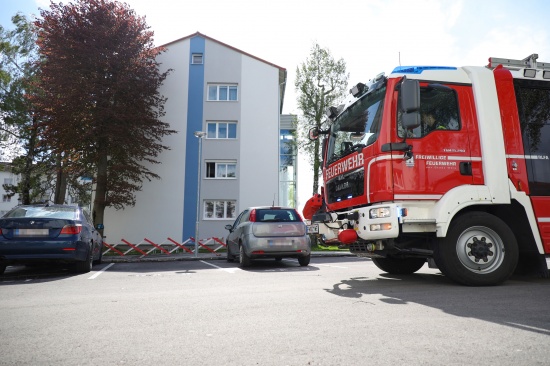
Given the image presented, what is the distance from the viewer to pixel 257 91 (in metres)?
25.0

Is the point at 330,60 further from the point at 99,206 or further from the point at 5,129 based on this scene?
the point at 5,129

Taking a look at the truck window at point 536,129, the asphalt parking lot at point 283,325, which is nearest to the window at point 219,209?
the asphalt parking lot at point 283,325

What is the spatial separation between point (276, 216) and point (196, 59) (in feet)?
60.3

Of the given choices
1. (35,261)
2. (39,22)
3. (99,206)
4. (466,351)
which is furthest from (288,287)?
(39,22)

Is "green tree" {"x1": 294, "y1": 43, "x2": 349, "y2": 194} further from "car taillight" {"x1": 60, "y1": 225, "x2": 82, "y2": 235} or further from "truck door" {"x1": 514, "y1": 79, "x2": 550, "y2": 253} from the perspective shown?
"truck door" {"x1": 514, "y1": 79, "x2": 550, "y2": 253}

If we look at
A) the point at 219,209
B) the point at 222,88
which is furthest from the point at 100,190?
the point at 222,88

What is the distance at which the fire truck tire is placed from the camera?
5492 millimetres

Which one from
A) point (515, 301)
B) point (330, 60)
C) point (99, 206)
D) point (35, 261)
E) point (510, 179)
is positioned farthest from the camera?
point (330, 60)

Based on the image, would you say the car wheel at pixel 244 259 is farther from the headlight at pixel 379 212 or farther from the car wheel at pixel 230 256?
the headlight at pixel 379 212

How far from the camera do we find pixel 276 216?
10.0 meters

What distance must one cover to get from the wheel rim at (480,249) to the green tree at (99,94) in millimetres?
17716

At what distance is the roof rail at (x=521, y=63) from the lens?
6199mm

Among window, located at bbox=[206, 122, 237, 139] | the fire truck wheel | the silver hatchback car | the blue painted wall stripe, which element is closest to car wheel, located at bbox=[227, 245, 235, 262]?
the silver hatchback car

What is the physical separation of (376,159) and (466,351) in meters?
3.33
